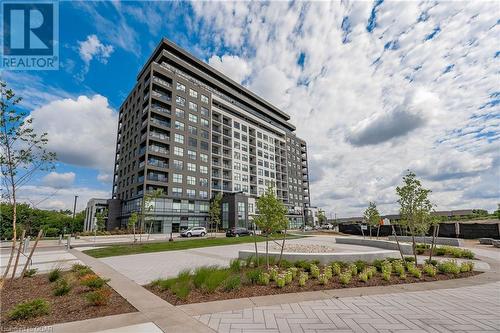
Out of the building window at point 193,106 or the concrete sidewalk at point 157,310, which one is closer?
the concrete sidewalk at point 157,310

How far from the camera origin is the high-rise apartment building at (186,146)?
50.3 metres

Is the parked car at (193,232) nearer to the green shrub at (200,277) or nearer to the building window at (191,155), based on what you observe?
the building window at (191,155)

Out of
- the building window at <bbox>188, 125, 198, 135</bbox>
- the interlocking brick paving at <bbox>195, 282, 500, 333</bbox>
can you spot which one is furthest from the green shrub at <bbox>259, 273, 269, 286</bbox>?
the building window at <bbox>188, 125, 198, 135</bbox>

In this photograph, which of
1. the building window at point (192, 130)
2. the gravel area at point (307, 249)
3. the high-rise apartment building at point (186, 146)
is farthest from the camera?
the building window at point (192, 130)

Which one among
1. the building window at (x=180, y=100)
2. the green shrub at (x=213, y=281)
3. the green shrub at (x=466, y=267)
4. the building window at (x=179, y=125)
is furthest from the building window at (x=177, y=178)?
the green shrub at (x=466, y=267)

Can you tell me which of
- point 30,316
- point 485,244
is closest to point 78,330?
point 30,316

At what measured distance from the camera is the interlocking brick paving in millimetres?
4895

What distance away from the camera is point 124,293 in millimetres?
7516

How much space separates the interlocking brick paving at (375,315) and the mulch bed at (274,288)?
118 cm

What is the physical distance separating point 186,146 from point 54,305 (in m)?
50.4

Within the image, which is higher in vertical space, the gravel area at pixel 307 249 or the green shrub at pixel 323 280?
the green shrub at pixel 323 280

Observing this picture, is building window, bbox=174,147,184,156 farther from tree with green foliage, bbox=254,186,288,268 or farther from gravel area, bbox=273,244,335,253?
tree with green foliage, bbox=254,186,288,268

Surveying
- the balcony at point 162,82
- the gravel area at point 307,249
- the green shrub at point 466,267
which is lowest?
the gravel area at point 307,249

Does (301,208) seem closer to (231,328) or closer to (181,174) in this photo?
(181,174)
